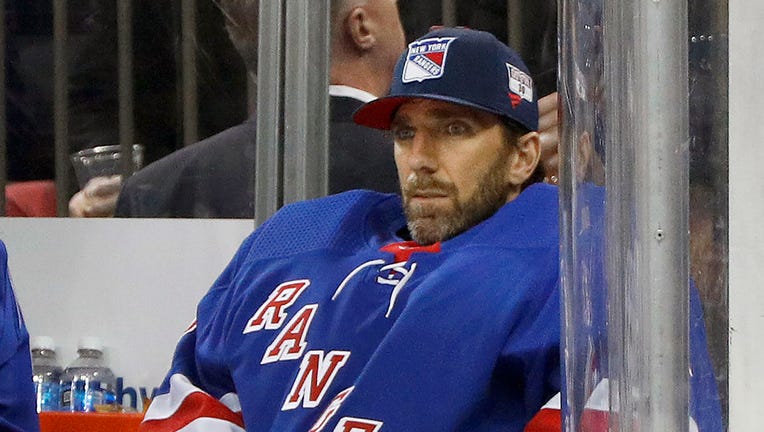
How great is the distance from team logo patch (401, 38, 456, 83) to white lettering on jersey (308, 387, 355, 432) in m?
0.46

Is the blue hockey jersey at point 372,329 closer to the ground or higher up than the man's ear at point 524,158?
closer to the ground

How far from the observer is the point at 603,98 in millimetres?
948

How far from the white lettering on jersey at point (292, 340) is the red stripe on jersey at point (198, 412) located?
0.10 metres

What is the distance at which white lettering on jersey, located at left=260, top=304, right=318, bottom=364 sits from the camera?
188 centimetres

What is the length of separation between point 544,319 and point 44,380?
140 cm

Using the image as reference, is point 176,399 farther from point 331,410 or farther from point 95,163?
point 95,163

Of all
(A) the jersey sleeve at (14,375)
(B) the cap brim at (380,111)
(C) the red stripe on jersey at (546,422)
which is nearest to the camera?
(C) the red stripe on jersey at (546,422)

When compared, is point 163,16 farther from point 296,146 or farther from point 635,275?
point 635,275

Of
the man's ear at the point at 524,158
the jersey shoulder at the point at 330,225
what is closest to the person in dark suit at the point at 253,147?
the jersey shoulder at the point at 330,225

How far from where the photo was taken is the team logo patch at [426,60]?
6.32 ft

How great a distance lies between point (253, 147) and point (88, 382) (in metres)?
0.58

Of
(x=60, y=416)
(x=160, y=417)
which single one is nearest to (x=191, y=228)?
(x=60, y=416)

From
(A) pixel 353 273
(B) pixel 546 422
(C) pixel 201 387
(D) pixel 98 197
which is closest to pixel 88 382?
(D) pixel 98 197

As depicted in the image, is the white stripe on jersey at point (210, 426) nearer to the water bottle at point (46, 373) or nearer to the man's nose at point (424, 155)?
the man's nose at point (424, 155)
